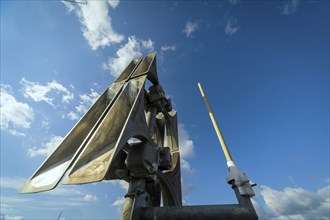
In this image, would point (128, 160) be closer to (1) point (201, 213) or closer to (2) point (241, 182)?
(1) point (201, 213)

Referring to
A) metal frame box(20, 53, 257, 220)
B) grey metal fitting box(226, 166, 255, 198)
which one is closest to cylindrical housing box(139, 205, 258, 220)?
metal frame box(20, 53, 257, 220)

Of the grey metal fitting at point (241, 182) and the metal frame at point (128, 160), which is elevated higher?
the metal frame at point (128, 160)

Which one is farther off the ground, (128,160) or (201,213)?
(128,160)

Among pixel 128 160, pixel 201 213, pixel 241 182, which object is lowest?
pixel 201 213

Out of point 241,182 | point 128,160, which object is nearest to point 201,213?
point 241,182

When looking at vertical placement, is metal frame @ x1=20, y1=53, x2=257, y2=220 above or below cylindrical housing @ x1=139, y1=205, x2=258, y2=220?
above

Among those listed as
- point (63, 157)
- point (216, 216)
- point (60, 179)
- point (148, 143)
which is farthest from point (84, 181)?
point (216, 216)

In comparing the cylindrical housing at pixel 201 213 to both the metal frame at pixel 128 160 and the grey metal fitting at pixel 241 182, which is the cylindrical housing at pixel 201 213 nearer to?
the metal frame at pixel 128 160

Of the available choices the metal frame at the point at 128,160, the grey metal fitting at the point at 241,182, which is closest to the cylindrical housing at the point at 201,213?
the metal frame at the point at 128,160

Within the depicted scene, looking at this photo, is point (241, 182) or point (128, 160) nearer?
point (241, 182)

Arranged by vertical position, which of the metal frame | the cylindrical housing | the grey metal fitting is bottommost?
the cylindrical housing

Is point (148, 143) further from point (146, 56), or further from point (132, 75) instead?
point (146, 56)

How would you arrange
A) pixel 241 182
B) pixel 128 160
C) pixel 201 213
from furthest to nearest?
pixel 128 160, pixel 201 213, pixel 241 182

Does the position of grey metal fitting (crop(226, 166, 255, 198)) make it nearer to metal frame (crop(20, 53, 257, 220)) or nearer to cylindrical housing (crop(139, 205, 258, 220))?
metal frame (crop(20, 53, 257, 220))
